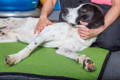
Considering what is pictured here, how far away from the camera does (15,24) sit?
2.66 m

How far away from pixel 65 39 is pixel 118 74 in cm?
53

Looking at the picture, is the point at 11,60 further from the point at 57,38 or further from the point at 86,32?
the point at 86,32

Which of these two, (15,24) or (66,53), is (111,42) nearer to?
(66,53)

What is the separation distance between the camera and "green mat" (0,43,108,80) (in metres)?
1.94

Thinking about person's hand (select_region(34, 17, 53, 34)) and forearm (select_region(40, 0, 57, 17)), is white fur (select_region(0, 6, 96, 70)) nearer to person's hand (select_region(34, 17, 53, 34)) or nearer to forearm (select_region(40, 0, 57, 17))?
person's hand (select_region(34, 17, 53, 34))

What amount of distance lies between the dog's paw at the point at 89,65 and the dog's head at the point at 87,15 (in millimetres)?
379

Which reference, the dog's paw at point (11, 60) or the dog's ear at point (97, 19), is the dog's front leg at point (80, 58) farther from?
the dog's paw at point (11, 60)

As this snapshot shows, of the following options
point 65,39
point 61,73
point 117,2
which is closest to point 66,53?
point 65,39

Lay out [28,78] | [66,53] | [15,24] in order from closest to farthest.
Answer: [28,78] → [66,53] → [15,24]

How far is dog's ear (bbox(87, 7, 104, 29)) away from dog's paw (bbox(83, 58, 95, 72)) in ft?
1.23

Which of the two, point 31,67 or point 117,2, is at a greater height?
point 117,2

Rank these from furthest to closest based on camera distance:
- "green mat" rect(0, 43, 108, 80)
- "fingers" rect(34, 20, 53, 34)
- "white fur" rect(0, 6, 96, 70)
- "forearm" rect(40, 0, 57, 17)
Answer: "forearm" rect(40, 0, 57, 17), "fingers" rect(34, 20, 53, 34), "white fur" rect(0, 6, 96, 70), "green mat" rect(0, 43, 108, 80)

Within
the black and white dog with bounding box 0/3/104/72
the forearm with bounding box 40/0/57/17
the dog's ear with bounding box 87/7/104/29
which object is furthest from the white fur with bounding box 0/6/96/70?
the forearm with bounding box 40/0/57/17

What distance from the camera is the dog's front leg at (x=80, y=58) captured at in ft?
6.49
